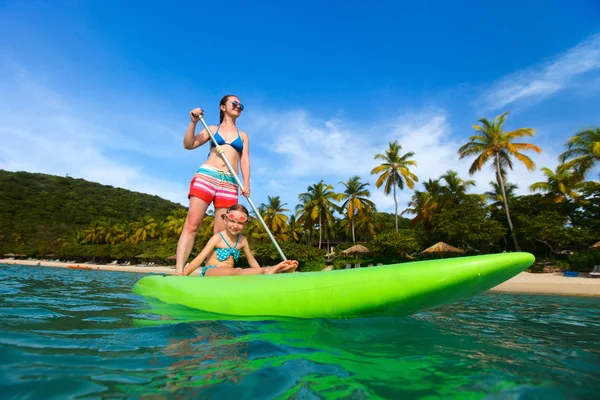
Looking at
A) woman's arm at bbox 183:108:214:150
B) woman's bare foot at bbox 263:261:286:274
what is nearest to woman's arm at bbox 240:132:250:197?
woman's arm at bbox 183:108:214:150

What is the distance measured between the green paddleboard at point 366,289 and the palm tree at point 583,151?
914 inches

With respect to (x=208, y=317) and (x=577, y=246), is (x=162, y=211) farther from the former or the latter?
(x=208, y=317)

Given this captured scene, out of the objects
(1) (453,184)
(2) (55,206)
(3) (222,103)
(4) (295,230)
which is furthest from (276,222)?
(2) (55,206)

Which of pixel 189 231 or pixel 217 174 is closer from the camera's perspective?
pixel 189 231

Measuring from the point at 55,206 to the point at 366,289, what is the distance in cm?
7111

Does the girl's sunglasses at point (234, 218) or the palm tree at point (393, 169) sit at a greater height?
the palm tree at point (393, 169)

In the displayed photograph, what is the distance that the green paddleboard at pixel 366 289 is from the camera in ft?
6.80

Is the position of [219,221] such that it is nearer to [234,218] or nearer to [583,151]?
[234,218]

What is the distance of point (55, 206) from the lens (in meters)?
57.9

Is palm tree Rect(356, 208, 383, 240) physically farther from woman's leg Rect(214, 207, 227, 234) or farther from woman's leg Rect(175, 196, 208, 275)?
woman's leg Rect(175, 196, 208, 275)

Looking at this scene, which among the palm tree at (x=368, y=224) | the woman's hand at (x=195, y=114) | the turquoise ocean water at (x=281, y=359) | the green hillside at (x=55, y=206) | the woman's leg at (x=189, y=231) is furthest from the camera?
the green hillside at (x=55, y=206)

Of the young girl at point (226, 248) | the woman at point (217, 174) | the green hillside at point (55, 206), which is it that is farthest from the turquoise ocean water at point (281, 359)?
the green hillside at point (55, 206)

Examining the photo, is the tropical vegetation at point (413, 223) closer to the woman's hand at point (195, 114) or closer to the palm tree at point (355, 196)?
the palm tree at point (355, 196)

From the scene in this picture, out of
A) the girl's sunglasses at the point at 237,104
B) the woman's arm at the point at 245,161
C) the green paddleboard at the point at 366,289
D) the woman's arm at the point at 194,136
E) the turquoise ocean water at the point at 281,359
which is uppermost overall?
the girl's sunglasses at the point at 237,104
